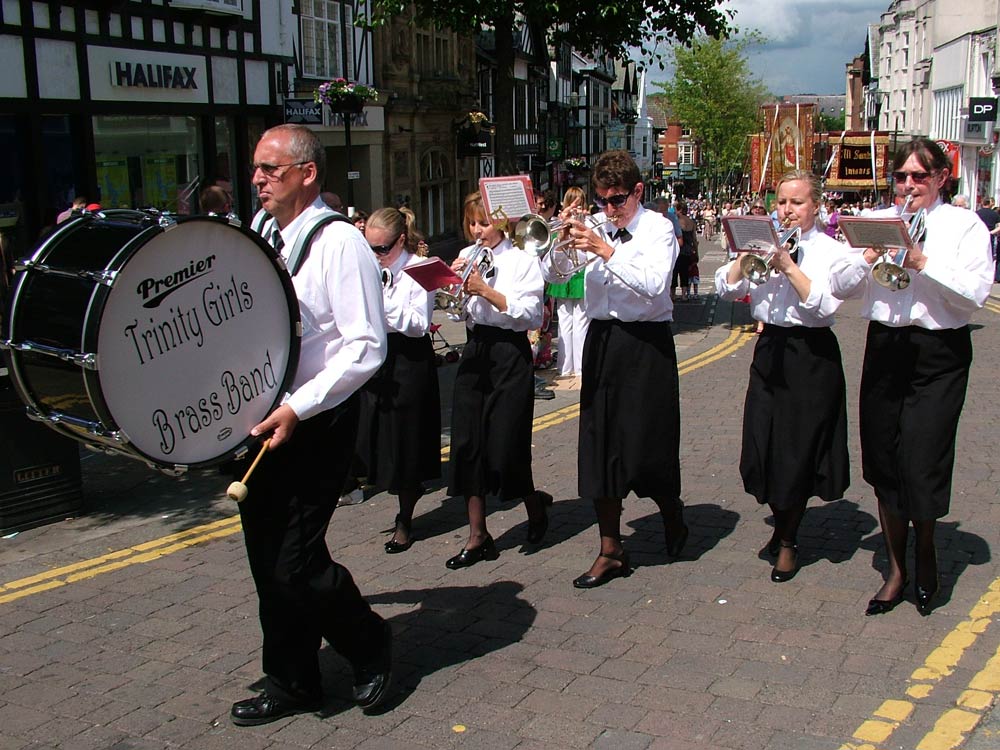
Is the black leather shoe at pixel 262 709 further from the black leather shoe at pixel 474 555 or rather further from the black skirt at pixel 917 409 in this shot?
the black skirt at pixel 917 409

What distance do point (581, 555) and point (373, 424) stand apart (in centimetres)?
141

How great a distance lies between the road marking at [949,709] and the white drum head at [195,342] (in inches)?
99.2

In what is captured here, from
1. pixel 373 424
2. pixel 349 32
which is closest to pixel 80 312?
pixel 373 424

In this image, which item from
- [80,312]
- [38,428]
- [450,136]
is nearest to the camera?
[80,312]

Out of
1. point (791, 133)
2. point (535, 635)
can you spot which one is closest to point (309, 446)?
point (535, 635)

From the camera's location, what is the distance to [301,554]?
13.0 feet

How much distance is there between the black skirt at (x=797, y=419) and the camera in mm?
5312

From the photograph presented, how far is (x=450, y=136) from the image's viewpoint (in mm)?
27438

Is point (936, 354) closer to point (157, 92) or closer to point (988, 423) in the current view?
point (988, 423)

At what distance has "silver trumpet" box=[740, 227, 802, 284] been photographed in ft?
16.8

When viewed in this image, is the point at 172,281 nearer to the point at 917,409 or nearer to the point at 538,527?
the point at 538,527

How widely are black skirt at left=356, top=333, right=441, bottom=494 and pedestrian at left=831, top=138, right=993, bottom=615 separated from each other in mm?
2359

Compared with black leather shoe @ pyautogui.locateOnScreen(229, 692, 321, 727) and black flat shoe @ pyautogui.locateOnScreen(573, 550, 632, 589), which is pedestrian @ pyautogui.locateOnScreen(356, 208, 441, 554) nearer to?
→ black flat shoe @ pyautogui.locateOnScreen(573, 550, 632, 589)

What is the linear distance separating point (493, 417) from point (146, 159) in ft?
35.4
